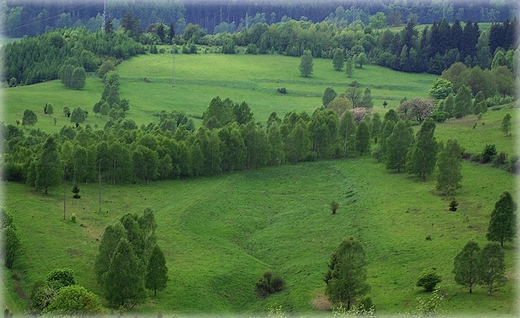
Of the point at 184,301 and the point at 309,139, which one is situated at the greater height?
the point at 309,139

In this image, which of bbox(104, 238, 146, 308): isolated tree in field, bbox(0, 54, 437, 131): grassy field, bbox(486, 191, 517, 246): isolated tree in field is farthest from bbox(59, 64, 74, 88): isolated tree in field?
bbox(486, 191, 517, 246): isolated tree in field

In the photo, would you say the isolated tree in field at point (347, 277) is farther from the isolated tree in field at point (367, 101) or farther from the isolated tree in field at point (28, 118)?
the isolated tree in field at point (367, 101)

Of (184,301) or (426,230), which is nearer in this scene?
(184,301)

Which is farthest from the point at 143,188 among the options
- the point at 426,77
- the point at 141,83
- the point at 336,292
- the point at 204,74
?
the point at 426,77

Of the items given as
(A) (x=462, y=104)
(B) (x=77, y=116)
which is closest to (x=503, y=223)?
(A) (x=462, y=104)

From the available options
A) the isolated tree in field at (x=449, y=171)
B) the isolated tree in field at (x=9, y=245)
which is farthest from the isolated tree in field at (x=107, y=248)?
the isolated tree in field at (x=449, y=171)

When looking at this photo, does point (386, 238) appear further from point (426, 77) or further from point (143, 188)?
point (426, 77)

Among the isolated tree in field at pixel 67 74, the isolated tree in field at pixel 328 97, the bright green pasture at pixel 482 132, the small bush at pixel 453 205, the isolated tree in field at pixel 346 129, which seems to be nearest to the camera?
the small bush at pixel 453 205

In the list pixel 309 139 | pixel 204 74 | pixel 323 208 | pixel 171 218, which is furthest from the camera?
pixel 204 74
